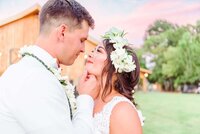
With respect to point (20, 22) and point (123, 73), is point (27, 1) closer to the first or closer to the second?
point (20, 22)

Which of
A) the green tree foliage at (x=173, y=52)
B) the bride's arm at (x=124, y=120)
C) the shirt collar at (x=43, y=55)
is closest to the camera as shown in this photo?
the shirt collar at (x=43, y=55)

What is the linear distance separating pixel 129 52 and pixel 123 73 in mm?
85

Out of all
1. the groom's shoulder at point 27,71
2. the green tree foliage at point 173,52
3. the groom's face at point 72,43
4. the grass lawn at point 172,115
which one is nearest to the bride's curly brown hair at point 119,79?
the groom's face at point 72,43

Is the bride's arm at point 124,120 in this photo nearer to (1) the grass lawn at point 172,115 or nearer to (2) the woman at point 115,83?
(2) the woman at point 115,83

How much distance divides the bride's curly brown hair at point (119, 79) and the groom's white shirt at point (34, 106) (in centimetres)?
53

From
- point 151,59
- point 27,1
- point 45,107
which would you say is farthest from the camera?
point 151,59

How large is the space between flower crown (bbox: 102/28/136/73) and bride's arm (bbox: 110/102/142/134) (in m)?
0.13

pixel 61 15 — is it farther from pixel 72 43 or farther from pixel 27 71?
pixel 27 71

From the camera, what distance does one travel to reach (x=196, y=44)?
3.85m

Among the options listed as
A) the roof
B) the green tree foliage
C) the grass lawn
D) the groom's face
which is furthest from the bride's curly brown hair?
the grass lawn

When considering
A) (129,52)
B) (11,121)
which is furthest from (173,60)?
(11,121)

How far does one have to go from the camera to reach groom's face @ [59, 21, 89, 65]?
3.74 ft

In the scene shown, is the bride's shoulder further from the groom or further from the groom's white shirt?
Result: the groom's white shirt

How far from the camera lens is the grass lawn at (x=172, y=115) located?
153 inches
